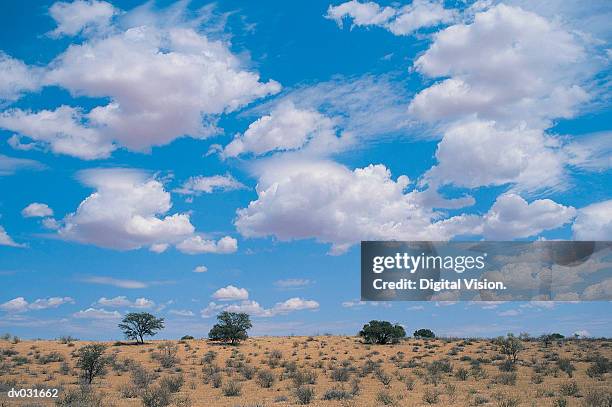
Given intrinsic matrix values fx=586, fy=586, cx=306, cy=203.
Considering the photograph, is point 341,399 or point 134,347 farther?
point 134,347

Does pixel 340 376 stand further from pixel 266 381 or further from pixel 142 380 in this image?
pixel 142 380

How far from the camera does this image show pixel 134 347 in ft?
199

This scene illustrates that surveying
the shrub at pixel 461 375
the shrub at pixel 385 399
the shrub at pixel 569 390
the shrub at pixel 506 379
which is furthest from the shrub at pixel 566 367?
the shrub at pixel 385 399

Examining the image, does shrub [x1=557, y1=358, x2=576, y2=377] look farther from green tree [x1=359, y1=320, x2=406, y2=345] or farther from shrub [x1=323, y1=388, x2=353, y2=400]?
green tree [x1=359, y1=320, x2=406, y2=345]

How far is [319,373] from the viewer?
42.8 m

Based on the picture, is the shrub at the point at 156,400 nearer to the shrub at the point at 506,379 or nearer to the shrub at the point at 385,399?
the shrub at the point at 385,399

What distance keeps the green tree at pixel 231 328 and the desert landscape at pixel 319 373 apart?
1984mm

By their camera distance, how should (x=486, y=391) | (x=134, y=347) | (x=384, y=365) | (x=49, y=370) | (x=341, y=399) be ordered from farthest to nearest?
(x=134, y=347) < (x=384, y=365) < (x=49, y=370) < (x=486, y=391) < (x=341, y=399)

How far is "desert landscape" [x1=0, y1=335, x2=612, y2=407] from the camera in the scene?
95.8ft

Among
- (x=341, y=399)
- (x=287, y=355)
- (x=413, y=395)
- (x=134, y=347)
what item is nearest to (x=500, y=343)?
(x=287, y=355)

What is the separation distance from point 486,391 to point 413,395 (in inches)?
178

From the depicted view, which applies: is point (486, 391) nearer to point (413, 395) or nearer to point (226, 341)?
point (413, 395)

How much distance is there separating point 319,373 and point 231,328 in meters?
27.2

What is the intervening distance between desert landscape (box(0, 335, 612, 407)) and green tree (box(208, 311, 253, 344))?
198cm
